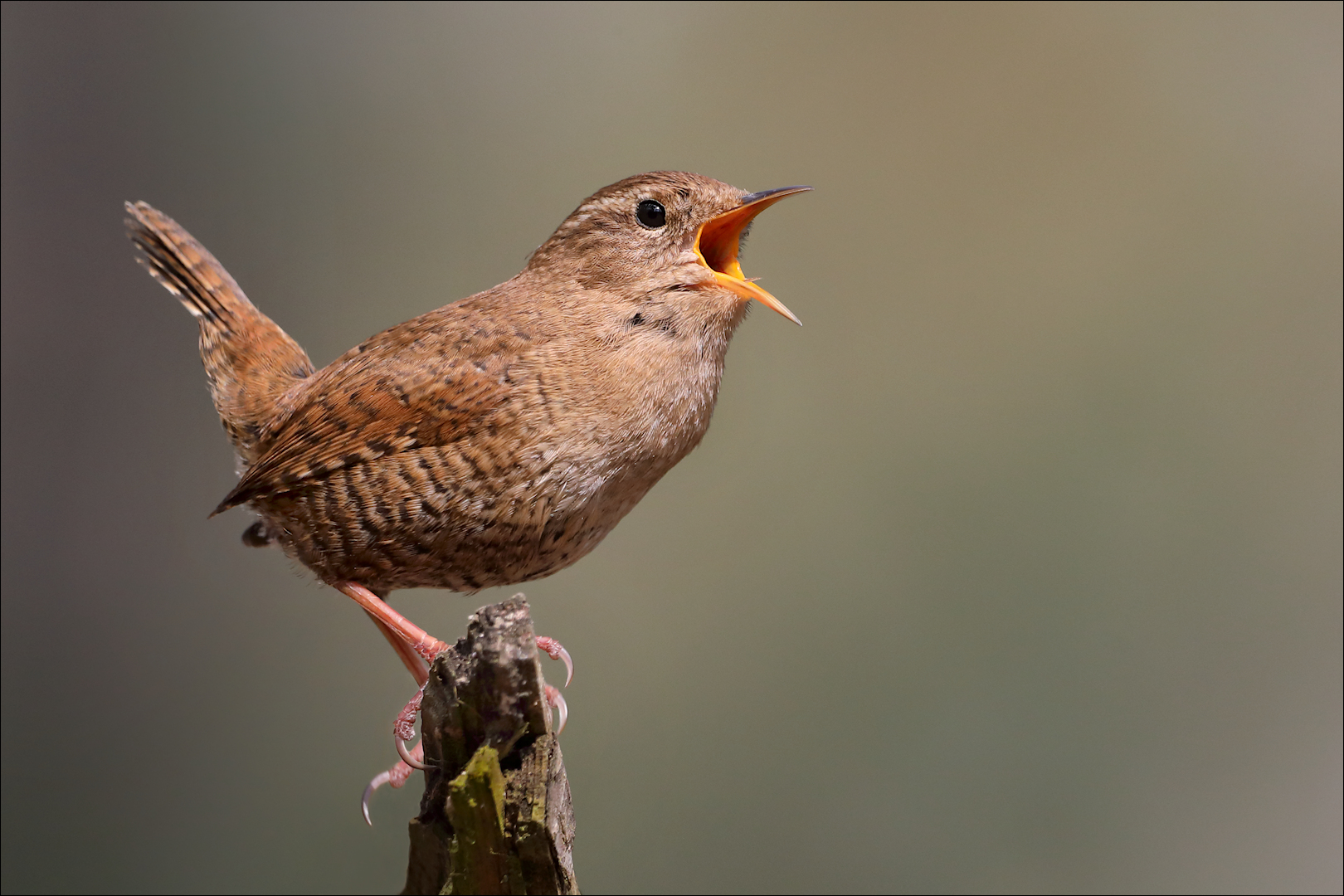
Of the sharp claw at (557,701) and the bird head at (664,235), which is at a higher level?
the bird head at (664,235)

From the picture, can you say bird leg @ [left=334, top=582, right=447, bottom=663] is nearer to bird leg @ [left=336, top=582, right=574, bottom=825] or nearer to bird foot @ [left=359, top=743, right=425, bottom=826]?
bird leg @ [left=336, top=582, right=574, bottom=825]

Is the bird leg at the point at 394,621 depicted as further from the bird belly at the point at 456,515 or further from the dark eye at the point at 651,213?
the dark eye at the point at 651,213

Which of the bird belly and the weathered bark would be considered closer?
the weathered bark

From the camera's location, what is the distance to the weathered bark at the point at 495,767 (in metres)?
1.95

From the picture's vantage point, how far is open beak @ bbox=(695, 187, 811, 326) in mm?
2264

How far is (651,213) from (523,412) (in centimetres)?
57

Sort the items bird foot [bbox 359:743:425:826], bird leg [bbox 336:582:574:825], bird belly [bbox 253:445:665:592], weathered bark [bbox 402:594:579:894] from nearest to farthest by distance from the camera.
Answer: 1. weathered bark [bbox 402:594:579:894]
2. bird belly [bbox 253:445:665:592]
3. bird leg [bbox 336:582:574:825]
4. bird foot [bbox 359:743:425:826]

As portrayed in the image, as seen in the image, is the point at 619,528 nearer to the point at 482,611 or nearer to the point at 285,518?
the point at 285,518

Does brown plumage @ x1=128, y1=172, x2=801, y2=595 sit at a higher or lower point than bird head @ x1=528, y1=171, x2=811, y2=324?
lower

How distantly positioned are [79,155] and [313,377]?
1.84 meters

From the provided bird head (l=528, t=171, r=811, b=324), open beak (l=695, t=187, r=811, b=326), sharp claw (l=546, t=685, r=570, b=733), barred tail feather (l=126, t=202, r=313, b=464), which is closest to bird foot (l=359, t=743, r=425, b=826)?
sharp claw (l=546, t=685, r=570, b=733)

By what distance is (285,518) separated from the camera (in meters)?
2.47

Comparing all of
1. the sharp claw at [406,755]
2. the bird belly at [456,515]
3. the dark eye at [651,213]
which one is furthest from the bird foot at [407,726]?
the dark eye at [651,213]

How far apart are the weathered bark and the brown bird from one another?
248 millimetres
